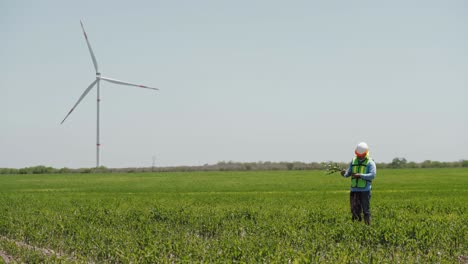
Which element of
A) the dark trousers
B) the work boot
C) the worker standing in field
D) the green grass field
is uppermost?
the worker standing in field

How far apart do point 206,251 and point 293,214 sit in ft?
19.6

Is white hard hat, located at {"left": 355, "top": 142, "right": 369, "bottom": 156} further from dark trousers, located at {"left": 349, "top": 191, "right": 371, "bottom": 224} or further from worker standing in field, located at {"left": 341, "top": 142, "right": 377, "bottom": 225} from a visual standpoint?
dark trousers, located at {"left": 349, "top": 191, "right": 371, "bottom": 224}

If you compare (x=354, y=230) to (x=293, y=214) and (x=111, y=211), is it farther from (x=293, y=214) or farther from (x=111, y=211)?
(x=111, y=211)

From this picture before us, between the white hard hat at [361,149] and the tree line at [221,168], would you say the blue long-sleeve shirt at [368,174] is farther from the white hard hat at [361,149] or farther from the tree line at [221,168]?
the tree line at [221,168]

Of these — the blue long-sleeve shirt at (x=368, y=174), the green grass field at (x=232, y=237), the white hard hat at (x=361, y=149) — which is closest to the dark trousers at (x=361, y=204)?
the blue long-sleeve shirt at (x=368, y=174)

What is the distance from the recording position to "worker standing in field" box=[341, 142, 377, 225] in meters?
13.9

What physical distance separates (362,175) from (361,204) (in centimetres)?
86

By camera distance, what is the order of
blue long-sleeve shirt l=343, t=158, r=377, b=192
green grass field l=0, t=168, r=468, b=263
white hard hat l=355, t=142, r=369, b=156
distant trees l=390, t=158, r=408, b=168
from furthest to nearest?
1. distant trees l=390, t=158, r=408, b=168
2. white hard hat l=355, t=142, r=369, b=156
3. blue long-sleeve shirt l=343, t=158, r=377, b=192
4. green grass field l=0, t=168, r=468, b=263

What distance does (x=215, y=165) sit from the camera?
78.9 metres

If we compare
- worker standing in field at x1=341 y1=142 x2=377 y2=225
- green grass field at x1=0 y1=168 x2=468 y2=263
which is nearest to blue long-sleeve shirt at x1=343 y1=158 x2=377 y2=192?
worker standing in field at x1=341 y1=142 x2=377 y2=225

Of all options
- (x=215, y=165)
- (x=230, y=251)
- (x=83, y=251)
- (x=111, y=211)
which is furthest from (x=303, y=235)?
(x=215, y=165)

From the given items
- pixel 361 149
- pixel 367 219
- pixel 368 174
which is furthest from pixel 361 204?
pixel 361 149

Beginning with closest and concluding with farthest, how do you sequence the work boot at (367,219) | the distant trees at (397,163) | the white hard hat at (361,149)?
the white hard hat at (361,149), the work boot at (367,219), the distant trees at (397,163)

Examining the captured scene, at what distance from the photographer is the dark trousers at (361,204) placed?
14.0 m
